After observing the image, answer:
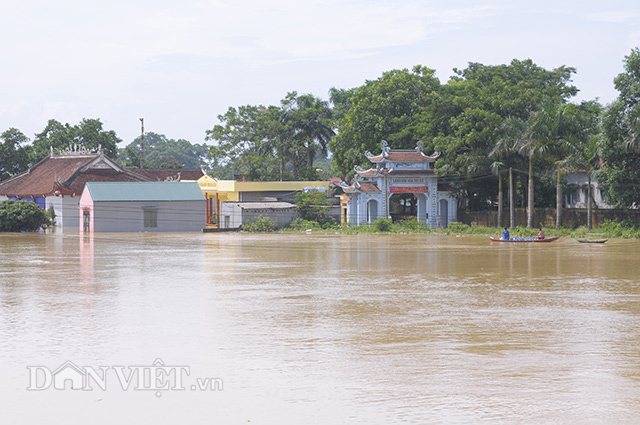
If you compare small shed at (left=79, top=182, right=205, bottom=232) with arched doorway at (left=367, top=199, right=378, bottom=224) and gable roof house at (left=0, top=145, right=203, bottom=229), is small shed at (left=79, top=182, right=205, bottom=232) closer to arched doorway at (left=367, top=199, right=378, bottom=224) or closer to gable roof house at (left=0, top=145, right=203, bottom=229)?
gable roof house at (left=0, top=145, right=203, bottom=229)

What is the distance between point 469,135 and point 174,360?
39.9 meters

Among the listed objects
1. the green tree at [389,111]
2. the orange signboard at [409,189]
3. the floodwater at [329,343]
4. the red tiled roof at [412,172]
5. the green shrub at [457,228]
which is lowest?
the floodwater at [329,343]

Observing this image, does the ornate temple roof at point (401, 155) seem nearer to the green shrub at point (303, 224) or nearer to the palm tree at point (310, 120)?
the green shrub at point (303, 224)

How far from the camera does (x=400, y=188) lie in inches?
2172

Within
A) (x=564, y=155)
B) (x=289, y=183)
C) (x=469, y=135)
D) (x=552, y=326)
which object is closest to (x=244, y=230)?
(x=289, y=183)

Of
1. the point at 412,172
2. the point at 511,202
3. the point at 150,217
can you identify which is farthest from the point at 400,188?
the point at 150,217

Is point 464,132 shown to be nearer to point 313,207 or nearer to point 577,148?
point 577,148

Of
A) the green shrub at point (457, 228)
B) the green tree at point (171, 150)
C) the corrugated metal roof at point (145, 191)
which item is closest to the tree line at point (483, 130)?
the green shrub at point (457, 228)

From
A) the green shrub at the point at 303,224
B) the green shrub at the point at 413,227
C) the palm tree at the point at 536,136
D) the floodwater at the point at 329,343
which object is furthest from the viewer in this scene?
the green shrub at the point at 303,224

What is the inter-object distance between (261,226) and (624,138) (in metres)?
25.5

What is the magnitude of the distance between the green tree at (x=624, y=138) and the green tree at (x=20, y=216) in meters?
35.5

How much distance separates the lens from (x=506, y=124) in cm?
4784

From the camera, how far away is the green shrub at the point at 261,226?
184 feet

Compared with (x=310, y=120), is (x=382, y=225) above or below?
below
